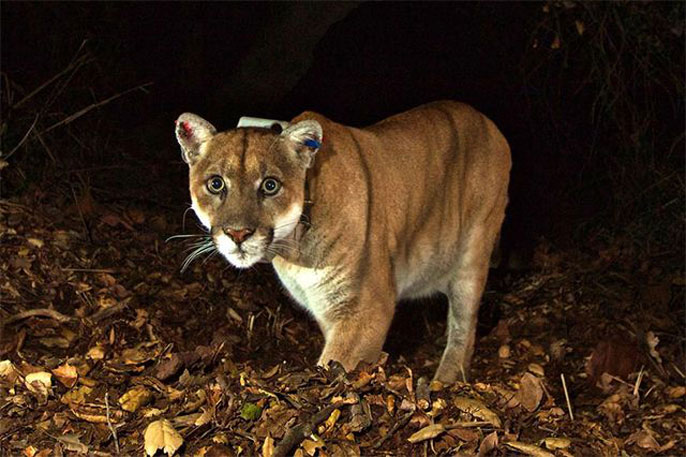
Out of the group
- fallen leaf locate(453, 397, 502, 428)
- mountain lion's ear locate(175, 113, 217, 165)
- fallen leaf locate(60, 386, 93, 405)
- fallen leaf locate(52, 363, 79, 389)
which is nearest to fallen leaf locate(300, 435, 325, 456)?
fallen leaf locate(453, 397, 502, 428)

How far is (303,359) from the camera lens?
197 inches

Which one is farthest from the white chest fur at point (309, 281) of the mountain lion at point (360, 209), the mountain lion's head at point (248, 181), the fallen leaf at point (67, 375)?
the fallen leaf at point (67, 375)

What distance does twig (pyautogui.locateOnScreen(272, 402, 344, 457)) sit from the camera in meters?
3.21

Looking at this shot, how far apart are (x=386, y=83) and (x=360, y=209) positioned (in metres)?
3.37

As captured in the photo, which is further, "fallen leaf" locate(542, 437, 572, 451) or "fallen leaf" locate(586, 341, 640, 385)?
"fallen leaf" locate(586, 341, 640, 385)

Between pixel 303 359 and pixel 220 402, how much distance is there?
1.59m

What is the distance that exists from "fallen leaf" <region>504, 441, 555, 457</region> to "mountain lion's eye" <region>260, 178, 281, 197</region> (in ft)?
4.32

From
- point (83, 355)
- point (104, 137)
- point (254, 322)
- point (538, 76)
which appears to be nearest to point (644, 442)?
point (254, 322)

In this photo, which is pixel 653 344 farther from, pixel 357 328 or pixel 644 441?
pixel 357 328

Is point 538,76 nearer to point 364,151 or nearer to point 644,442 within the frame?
point 364,151

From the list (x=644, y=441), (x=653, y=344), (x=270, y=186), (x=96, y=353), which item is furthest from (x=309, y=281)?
(x=653, y=344)

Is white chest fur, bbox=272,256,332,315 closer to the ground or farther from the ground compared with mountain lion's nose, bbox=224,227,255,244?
closer to the ground

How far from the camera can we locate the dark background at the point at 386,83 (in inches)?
239

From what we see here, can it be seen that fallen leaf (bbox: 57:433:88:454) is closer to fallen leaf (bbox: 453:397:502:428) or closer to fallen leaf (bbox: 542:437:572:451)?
fallen leaf (bbox: 453:397:502:428)
